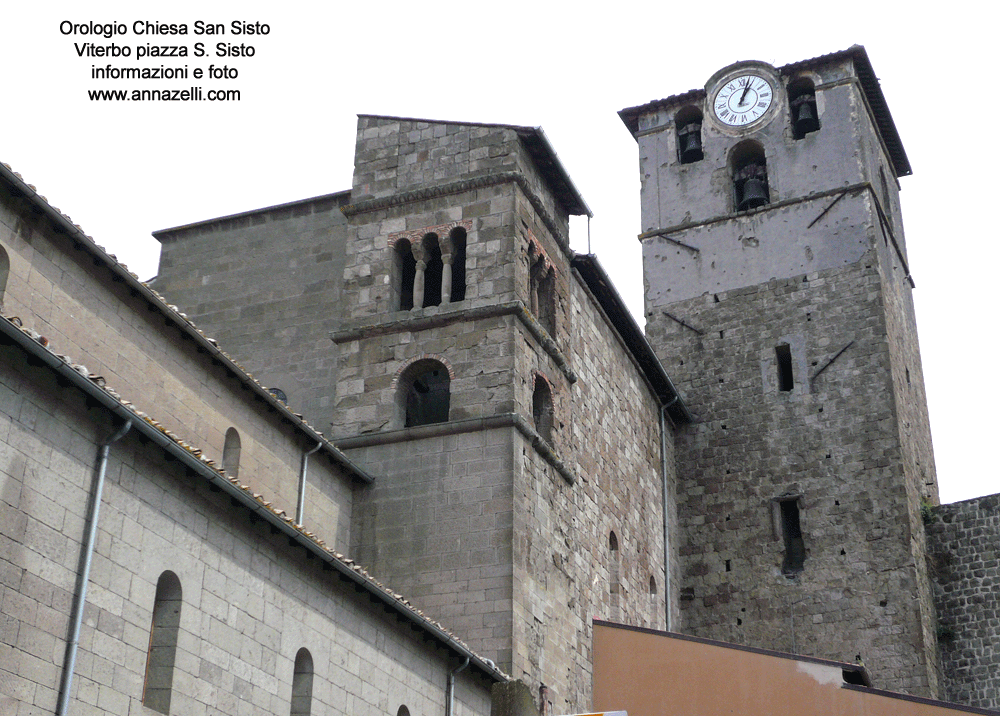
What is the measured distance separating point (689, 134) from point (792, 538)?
38.0 ft

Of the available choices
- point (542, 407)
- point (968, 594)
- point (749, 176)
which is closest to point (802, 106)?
point (749, 176)

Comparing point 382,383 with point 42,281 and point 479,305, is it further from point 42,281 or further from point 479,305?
point 42,281

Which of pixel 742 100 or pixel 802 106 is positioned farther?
pixel 742 100

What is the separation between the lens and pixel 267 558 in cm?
1433

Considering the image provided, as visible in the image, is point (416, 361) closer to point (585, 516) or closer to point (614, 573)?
point (585, 516)

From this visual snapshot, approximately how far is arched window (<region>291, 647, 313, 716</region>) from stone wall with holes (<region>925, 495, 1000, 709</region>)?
16658 millimetres

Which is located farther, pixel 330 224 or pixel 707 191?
pixel 707 191

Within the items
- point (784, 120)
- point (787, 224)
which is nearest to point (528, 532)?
point (787, 224)

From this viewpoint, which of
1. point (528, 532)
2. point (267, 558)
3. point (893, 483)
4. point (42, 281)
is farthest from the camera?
point (893, 483)

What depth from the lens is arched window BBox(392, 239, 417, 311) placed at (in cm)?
2236

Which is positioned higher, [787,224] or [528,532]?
[787,224]

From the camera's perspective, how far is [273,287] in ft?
76.9

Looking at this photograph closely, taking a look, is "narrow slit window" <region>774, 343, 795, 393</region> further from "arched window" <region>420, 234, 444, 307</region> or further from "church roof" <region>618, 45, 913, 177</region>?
"arched window" <region>420, 234, 444, 307</region>

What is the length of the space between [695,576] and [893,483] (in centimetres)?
470
